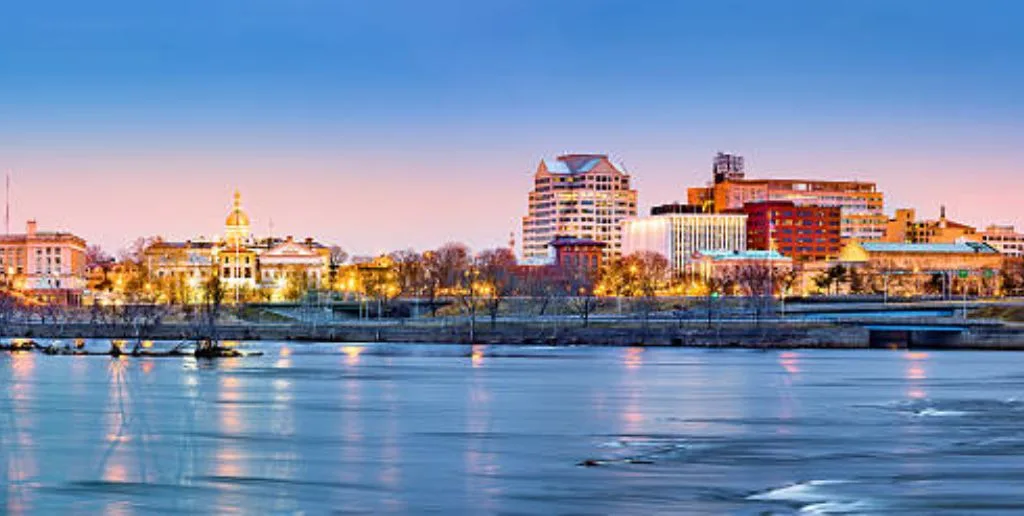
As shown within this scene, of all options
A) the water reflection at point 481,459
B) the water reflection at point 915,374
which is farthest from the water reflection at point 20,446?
the water reflection at point 915,374

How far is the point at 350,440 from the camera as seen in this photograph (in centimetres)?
3953

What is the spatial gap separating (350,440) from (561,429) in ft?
18.9

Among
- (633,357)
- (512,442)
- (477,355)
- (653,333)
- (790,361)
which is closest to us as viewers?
(512,442)

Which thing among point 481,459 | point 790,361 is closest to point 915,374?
point 790,361

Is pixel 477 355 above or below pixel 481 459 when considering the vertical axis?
above

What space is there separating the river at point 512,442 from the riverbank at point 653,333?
34.6 meters

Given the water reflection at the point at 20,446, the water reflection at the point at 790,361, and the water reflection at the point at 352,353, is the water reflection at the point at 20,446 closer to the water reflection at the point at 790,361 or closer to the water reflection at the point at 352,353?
the water reflection at the point at 352,353

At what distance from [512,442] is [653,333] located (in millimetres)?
69910

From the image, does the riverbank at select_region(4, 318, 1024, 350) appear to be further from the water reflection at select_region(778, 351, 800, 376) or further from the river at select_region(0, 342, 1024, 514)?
the river at select_region(0, 342, 1024, 514)

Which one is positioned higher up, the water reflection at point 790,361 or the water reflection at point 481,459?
the water reflection at point 790,361

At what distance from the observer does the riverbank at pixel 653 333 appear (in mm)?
105375

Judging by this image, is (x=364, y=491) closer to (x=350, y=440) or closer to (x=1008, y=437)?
(x=350, y=440)

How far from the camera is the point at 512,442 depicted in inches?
1534

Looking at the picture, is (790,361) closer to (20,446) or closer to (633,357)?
(633,357)
